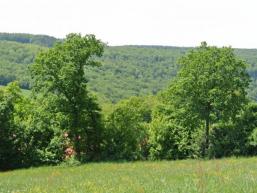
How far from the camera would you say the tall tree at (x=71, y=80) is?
161 feet

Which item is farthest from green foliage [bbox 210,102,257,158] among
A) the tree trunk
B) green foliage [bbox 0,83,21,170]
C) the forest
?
green foliage [bbox 0,83,21,170]

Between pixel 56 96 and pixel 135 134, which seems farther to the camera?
pixel 135 134

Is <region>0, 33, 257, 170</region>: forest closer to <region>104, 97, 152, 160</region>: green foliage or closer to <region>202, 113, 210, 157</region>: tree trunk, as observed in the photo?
<region>202, 113, 210, 157</region>: tree trunk

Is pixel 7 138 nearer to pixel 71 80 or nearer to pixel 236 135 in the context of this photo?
pixel 71 80

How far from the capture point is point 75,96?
50.7m

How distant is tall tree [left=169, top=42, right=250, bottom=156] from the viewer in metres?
49.5

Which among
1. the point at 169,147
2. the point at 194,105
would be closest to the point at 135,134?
the point at 169,147

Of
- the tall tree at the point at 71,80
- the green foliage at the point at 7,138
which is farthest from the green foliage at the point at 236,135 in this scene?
the green foliage at the point at 7,138

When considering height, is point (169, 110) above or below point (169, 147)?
above

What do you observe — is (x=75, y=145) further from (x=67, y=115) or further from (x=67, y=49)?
(x=67, y=49)

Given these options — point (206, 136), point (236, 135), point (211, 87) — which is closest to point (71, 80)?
point (211, 87)

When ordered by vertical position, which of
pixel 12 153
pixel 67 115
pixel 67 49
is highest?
pixel 67 49

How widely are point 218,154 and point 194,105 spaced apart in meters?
5.62

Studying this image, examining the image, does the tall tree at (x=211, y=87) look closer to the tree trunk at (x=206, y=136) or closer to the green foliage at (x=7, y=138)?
the tree trunk at (x=206, y=136)
